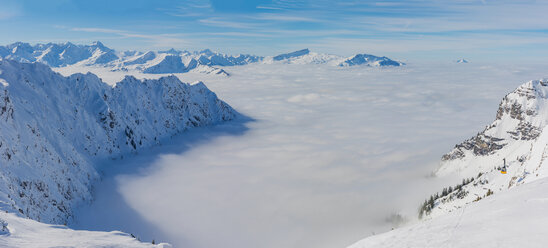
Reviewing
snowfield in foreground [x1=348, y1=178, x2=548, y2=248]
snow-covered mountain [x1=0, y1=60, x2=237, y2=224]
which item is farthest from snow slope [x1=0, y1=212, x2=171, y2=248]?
snowfield in foreground [x1=348, y1=178, x2=548, y2=248]

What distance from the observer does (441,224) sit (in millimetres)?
24703

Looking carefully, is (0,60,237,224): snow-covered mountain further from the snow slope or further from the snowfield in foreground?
the snowfield in foreground

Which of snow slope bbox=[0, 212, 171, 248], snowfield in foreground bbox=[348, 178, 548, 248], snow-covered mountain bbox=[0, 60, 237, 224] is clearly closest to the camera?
snowfield in foreground bbox=[348, 178, 548, 248]

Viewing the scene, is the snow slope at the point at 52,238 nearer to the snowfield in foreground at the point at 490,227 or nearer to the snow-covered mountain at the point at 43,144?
the snow-covered mountain at the point at 43,144

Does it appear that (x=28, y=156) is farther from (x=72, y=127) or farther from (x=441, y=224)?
(x=441, y=224)

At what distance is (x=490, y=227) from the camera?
21.0m

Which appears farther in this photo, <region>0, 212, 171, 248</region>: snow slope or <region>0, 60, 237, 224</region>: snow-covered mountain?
<region>0, 60, 237, 224</region>: snow-covered mountain

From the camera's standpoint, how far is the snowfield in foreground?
1877 centimetres

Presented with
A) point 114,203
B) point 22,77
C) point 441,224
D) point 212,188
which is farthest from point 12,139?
point 441,224

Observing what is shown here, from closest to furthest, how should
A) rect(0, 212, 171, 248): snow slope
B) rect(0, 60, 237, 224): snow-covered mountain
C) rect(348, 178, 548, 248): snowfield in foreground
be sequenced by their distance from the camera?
rect(348, 178, 548, 248): snowfield in foreground < rect(0, 212, 171, 248): snow slope < rect(0, 60, 237, 224): snow-covered mountain

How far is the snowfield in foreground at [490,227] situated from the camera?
18766mm

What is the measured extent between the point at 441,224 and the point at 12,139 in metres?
133

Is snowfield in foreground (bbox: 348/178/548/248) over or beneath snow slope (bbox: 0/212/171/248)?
over

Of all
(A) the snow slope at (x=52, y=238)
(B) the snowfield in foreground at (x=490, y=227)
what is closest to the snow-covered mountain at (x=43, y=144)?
(A) the snow slope at (x=52, y=238)
